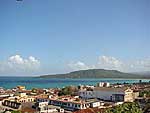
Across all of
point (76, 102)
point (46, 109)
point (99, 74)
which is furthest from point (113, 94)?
point (99, 74)

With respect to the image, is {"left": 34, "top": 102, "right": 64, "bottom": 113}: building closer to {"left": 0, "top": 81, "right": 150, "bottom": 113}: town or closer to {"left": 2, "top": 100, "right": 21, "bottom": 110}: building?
{"left": 0, "top": 81, "right": 150, "bottom": 113}: town

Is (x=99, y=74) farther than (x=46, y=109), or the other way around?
(x=99, y=74)

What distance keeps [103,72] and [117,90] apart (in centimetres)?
4080

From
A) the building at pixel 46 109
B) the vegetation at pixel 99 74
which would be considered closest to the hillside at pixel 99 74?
the vegetation at pixel 99 74

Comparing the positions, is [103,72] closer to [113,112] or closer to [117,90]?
[117,90]

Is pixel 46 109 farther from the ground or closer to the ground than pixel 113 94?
closer to the ground

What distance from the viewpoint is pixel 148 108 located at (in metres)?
5.06

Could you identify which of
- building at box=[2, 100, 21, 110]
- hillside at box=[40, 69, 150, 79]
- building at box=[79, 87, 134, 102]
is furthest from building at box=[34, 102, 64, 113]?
hillside at box=[40, 69, 150, 79]

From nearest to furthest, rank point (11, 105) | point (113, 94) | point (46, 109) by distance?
point (46, 109) < point (11, 105) < point (113, 94)

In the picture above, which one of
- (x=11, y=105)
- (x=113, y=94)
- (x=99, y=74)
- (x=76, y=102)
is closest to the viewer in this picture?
(x=76, y=102)

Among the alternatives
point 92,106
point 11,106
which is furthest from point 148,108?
point 11,106

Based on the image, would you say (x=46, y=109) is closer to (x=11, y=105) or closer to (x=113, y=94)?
(x=11, y=105)

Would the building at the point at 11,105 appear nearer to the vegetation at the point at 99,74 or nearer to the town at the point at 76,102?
the town at the point at 76,102

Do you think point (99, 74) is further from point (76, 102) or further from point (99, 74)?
point (76, 102)
